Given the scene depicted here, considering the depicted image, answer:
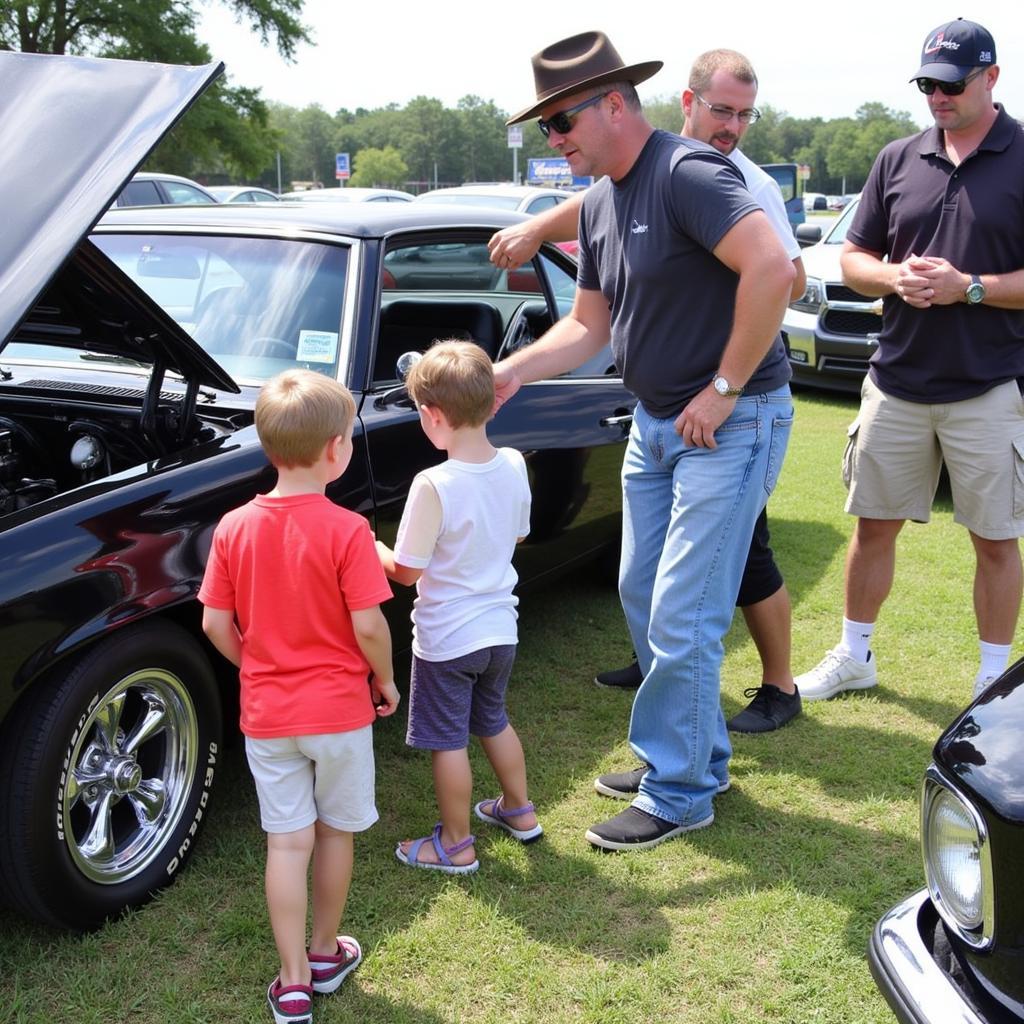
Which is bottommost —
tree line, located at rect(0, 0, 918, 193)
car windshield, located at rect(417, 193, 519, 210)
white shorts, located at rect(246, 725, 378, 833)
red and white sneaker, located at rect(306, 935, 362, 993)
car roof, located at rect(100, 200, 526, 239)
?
red and white sneaker, located at rect(306, 935, 362, 993)

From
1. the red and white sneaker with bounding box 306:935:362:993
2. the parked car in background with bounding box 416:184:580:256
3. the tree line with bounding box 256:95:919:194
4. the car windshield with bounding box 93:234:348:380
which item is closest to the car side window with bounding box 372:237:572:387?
the car windshield with bounding box 93:234:348:380

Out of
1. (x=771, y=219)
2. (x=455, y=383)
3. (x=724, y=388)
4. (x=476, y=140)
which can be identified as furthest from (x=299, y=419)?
(x=476, y=140)

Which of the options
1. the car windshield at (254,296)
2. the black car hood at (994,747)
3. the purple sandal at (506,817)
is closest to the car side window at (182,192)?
the car windshield at (254,296)

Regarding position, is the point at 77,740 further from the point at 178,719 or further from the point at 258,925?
the point at 258,925

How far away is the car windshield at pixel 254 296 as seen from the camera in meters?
3.40

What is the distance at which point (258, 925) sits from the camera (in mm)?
2666

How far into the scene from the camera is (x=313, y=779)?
242cm

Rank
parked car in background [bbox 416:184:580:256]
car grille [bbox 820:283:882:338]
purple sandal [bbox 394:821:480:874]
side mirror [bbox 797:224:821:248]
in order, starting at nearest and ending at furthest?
purple sandal [bbox 394:821:480:874]
car grille [bbox 820:283:882:338]
side mirror [bbox 797:224:821:248]
parked car in background [bbox 416:184:580:256]

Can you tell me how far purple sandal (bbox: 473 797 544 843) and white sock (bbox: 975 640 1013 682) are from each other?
1690 millimetres

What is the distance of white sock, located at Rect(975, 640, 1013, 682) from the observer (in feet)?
12.5

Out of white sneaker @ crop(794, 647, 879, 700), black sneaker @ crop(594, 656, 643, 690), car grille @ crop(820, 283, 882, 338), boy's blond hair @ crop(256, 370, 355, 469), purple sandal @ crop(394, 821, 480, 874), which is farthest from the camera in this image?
car grille @ crop(820, 283, 882, 338)

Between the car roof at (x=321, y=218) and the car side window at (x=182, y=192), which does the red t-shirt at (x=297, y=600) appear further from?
the car side window at (x=182, y=192)

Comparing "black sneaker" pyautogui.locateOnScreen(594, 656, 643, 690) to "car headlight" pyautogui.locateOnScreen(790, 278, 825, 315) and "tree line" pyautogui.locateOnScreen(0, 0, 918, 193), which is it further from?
"tree line" pyautogui.locateOnScreen(0, 0, 918, 193)

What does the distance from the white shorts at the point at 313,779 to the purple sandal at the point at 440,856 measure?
555 millimetres
